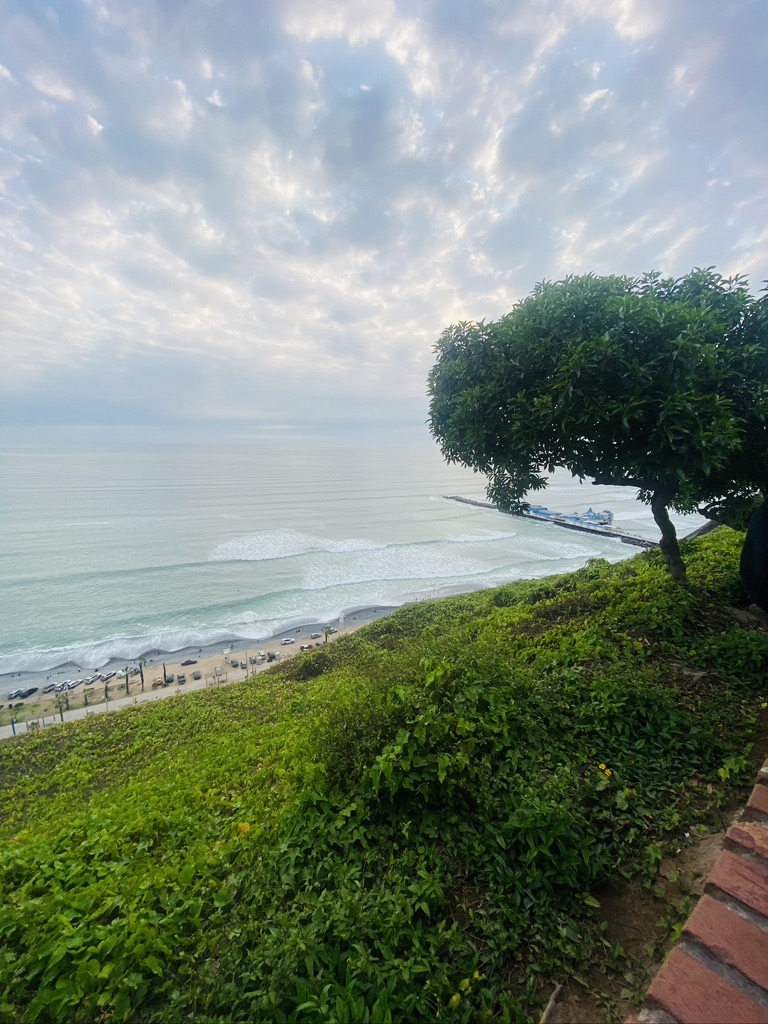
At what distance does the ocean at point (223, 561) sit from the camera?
28.8 m

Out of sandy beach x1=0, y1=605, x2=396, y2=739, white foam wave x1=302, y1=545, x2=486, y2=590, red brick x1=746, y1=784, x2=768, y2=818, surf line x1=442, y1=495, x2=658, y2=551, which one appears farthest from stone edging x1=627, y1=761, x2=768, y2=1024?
surf line x1=442, y1=495, x2=658, y2=551

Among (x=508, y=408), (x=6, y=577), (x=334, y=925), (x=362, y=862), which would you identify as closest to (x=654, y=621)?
(x=508, y=408)

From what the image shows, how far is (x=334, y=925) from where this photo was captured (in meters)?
2.89

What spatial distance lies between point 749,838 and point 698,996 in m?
1.21

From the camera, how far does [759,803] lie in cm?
321

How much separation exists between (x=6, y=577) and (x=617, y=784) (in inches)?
1836

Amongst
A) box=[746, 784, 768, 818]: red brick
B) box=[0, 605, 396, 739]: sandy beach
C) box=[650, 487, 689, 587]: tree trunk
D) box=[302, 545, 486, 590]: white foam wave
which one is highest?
box=[650, 487, 689, 587]: tree trunk

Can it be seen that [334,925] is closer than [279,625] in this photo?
Yes

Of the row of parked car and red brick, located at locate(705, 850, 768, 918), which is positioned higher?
red brick, located at locate(705, 850, 768, 918)

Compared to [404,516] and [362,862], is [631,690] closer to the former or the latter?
[362,862]

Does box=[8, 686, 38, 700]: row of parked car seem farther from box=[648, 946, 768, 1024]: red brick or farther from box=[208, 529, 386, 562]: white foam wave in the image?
box=[648, 946, 768, 1024]: red brick

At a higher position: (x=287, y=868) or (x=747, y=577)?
(x=747, y=577)

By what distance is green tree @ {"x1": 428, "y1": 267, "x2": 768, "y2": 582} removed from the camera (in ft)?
17.2

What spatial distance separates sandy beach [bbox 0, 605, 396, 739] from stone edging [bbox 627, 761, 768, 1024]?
17276 millimetres
